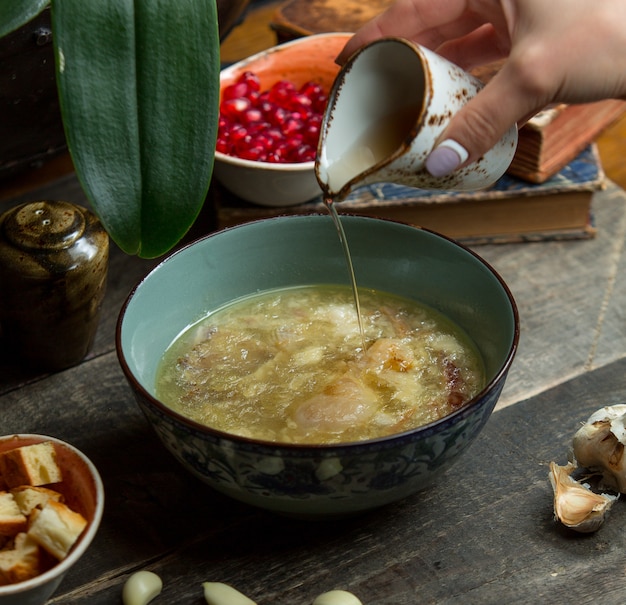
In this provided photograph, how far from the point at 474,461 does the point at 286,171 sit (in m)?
0.59

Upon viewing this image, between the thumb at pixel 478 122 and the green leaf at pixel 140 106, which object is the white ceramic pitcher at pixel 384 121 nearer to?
the thumb at pixel 478 122

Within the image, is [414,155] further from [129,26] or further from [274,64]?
[274,64]

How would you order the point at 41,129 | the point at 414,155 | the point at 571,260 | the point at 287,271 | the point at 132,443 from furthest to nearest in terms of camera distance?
the point at 571,260, the point at 41,129, the point at 287,271, the point at 132,443, the point at 414,155

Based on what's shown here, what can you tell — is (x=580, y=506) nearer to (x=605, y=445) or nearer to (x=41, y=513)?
(x=605, y=445)

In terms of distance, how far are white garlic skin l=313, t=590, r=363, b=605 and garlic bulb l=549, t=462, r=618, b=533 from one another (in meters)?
0.26

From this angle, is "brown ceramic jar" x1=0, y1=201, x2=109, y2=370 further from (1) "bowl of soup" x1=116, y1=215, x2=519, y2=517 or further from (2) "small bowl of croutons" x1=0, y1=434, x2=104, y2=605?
(2) "small bowl of croutons" x1=0, y1=434, x2=104, y2=605

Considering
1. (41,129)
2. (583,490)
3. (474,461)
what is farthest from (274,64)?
(583,490)

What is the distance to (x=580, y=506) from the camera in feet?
3.52

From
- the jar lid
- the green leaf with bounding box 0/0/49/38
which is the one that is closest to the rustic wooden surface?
the jar lid

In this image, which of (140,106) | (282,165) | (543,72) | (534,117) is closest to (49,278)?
(140,106)

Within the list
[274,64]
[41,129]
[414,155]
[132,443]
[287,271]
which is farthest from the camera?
[274,64]

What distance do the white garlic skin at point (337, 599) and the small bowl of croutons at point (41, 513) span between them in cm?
25

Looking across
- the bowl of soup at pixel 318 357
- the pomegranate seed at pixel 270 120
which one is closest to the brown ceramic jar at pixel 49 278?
the bowl of soup at pixel 318 357

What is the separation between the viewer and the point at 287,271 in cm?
136
